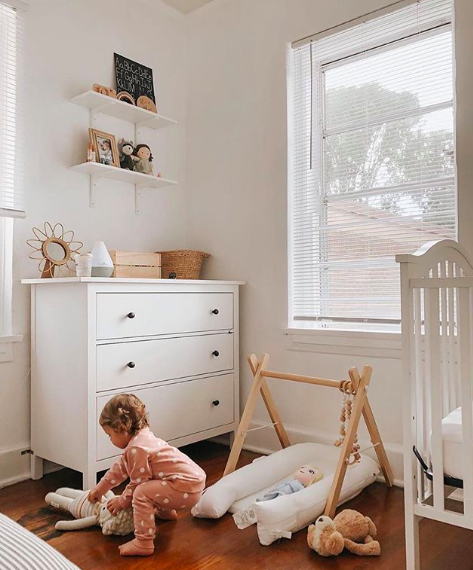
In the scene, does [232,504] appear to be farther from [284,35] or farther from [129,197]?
[284,35]

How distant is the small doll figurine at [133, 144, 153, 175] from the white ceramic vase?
656mm

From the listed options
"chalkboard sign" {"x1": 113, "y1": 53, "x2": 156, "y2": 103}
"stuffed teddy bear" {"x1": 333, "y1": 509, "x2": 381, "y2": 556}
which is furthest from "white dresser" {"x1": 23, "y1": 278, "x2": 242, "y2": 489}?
"chalkboard sign" {"x1": 113, "y1": 53, "x2": 156, "y2": 103}

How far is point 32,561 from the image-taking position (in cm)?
57

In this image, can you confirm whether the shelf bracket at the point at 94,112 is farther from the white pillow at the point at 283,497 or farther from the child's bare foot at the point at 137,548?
the child's bare foot at the point at 137,548

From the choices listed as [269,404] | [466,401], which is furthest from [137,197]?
[466,401]

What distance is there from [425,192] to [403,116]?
380 mm

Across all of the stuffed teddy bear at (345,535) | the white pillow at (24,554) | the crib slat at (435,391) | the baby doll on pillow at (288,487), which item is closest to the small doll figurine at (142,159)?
the baby doll on pillow at (288,487)

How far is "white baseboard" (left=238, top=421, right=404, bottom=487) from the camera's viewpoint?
2338 mm

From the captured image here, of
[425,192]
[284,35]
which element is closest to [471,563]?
[425,192]

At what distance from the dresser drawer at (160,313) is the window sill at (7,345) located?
1.63 feet

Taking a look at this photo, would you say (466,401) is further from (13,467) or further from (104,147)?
(104,147)

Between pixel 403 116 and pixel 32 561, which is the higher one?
pixel 403 116

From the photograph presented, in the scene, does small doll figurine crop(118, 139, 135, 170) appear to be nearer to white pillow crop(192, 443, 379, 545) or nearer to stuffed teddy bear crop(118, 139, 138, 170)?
stuffed teddy bear crop(118, 139, 138, 170)

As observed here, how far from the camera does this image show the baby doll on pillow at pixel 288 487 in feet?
6.08
